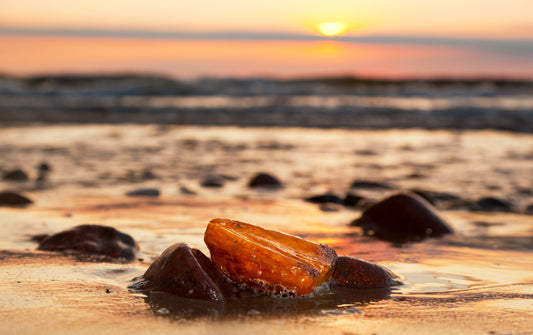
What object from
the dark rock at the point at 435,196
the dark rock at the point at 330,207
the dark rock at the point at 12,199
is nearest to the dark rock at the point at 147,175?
the dark rock at the point at 12,199

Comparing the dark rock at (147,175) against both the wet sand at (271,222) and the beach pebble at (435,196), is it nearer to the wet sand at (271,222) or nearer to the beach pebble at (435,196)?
the wet sand at (271,222)

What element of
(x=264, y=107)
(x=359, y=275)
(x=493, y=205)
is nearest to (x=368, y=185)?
(x=493, y=205)

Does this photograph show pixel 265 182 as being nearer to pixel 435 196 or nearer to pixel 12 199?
pixel 435 196

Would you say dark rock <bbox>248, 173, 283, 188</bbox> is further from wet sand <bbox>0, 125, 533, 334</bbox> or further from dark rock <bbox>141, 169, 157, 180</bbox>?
dark rock <bbox>141, 169, 157, 180</bbox>

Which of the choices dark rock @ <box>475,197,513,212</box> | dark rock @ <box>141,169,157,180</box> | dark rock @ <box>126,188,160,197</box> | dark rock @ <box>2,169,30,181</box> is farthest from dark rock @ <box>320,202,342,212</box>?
dark rock @ <box>2,169,30,181</box>

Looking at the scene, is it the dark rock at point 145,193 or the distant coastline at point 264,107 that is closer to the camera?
the dark rock at point 145,193
